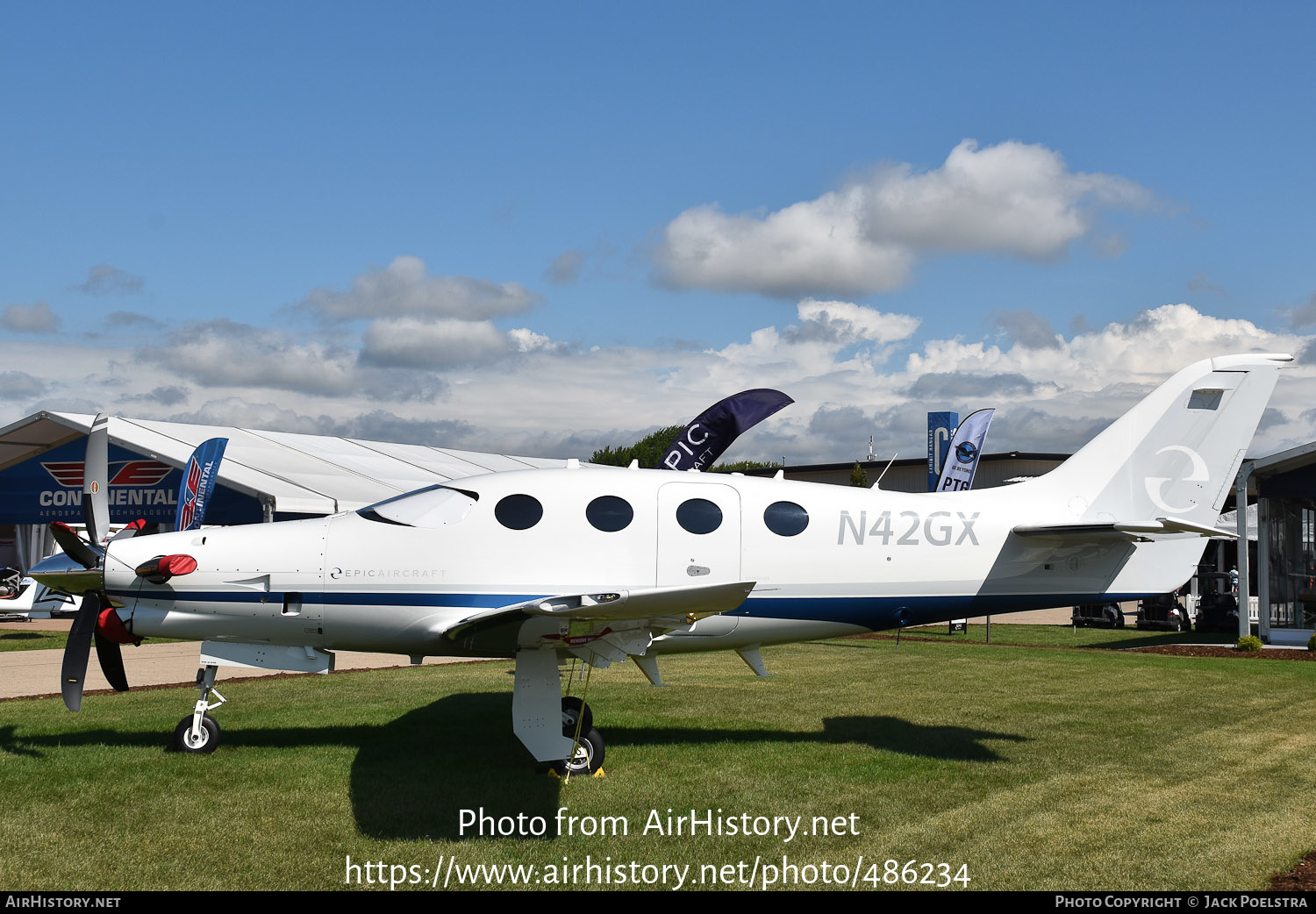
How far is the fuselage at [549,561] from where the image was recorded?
9539 millimetres

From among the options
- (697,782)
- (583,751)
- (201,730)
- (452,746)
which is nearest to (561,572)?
(583,751)

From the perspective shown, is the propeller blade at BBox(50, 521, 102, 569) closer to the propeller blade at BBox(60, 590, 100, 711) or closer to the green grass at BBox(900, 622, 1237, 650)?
the propeller blade at BBox(60, 590, 100, 711)

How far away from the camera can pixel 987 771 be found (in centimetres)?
965

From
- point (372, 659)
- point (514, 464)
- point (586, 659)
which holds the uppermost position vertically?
point (514, 464)

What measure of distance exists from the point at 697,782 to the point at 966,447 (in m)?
22.2

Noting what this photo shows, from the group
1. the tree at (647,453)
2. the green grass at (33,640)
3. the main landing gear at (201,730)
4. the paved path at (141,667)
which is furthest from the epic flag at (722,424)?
the tree at (647,453)

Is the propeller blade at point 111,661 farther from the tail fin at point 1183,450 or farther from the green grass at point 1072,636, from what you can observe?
the green grass at point 1072,636

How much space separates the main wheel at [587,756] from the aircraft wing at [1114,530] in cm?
531

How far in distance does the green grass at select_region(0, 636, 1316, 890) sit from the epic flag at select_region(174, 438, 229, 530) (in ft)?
→ 8.60

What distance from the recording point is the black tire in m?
9.82

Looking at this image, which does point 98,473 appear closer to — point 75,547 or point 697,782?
point 75,547
